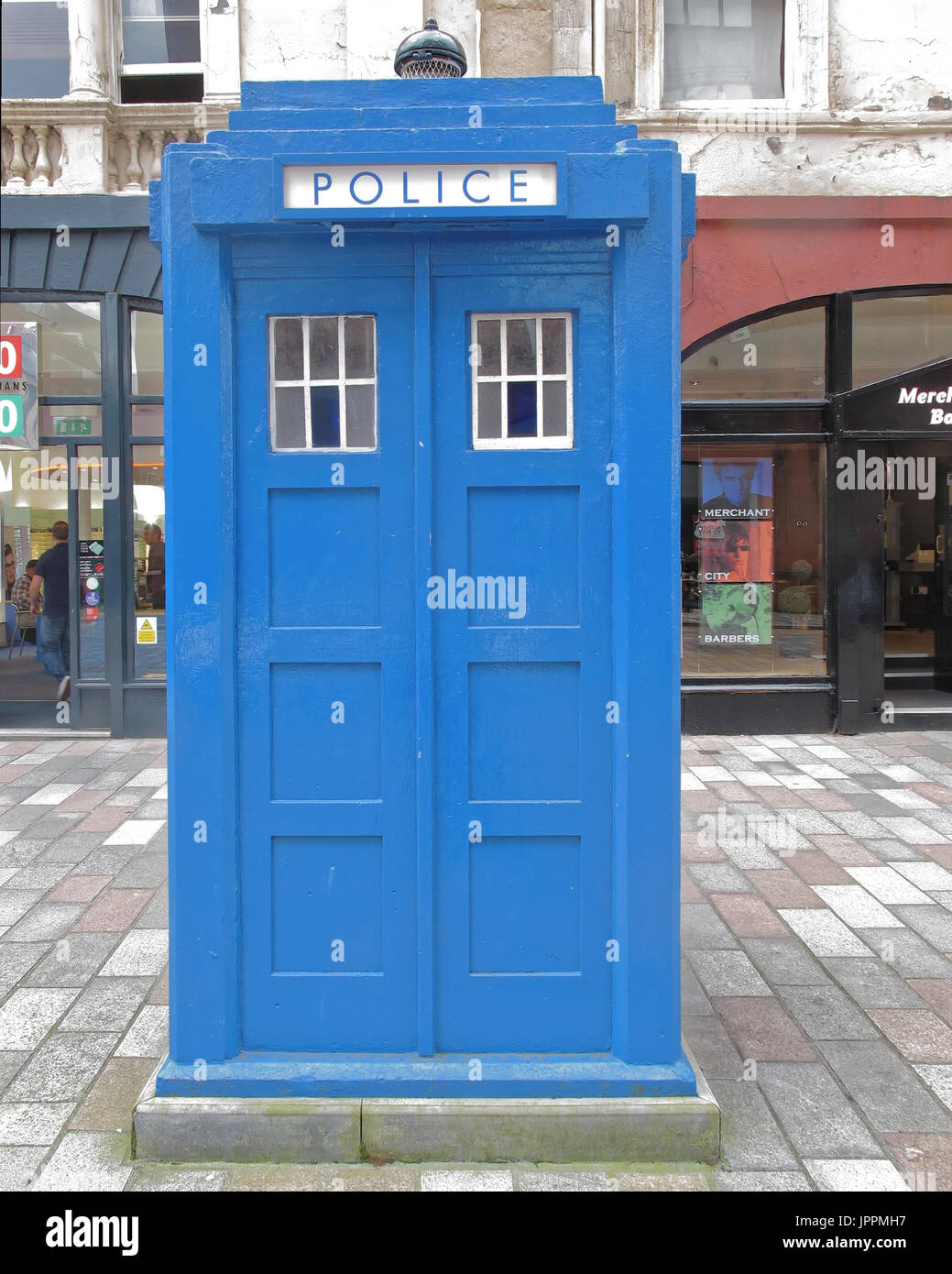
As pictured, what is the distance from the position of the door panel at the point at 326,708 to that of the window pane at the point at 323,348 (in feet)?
0.13

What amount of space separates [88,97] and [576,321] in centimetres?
789

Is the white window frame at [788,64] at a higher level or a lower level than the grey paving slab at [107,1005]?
higher

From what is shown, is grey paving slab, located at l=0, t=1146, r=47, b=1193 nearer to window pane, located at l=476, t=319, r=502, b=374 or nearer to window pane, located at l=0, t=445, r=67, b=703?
window pane, located at l=476, t=319, r=502, b=374

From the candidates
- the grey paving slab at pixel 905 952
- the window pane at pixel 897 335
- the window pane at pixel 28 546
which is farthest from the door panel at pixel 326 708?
the window pane at pixel 897 335

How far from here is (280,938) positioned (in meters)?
2.72

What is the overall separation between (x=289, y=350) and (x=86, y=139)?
7.48 meters

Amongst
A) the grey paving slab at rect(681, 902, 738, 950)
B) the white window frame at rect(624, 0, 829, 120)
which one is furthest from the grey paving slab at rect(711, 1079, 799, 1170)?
the white window frame at rect(624, 0, 829, 120)

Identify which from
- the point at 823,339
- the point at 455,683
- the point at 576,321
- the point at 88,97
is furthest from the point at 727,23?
the point at 455,683

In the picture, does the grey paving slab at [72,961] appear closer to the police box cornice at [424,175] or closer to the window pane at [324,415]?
the window pane at [324,415]

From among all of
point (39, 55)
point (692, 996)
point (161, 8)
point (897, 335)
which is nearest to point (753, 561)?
point (897, 335)

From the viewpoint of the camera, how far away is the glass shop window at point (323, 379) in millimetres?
2662

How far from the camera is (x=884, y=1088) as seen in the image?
3.14 meters

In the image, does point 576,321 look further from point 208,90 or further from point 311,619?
point 208,90

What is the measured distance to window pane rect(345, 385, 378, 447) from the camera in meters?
2.68
